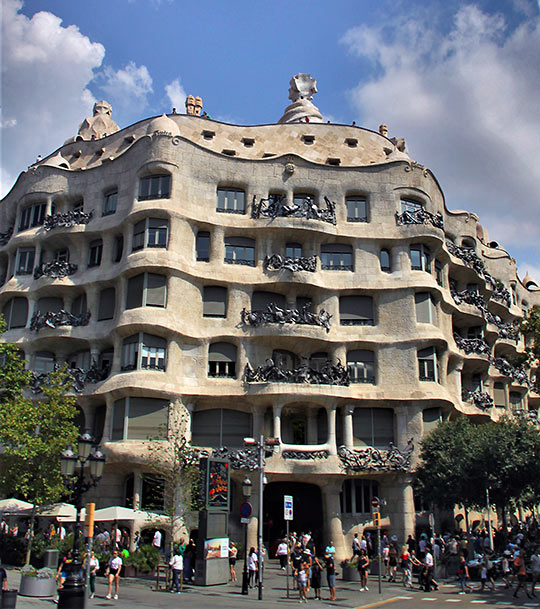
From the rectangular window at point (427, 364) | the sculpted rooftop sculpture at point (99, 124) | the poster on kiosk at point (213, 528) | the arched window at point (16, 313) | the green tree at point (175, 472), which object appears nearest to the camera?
the poster on kiosk at point (213, 528)

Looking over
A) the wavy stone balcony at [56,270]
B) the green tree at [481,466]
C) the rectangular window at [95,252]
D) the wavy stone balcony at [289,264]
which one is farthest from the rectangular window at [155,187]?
the green tree at [481,466]

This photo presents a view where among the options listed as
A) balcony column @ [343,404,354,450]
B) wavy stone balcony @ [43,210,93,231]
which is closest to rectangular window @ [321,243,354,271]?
balcony column @ [343,404,354,450]

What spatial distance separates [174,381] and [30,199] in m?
17.2

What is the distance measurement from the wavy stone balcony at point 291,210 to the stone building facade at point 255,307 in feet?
0.40

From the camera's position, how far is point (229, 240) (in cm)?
4306

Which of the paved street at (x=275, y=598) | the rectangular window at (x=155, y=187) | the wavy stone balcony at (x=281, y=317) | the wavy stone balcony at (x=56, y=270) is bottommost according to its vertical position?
the paved street at (x=275, y=598)

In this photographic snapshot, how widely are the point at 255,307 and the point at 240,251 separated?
3.69 m

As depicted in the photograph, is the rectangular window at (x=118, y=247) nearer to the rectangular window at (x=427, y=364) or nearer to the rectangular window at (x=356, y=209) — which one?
the rectangular window at (x=356, y=209)

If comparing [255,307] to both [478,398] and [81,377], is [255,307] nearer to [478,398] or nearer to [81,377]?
[81,377]

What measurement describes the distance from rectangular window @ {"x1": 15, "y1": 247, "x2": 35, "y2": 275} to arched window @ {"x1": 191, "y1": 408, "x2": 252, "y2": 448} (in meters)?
15.1

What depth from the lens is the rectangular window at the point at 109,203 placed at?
144ft

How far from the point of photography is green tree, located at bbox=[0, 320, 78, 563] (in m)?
32.2

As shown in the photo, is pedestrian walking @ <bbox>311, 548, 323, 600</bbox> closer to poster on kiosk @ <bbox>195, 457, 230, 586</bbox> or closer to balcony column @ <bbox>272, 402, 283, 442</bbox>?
poster on kiosk @ <bbox>195, 457, 230, 586</bbox>

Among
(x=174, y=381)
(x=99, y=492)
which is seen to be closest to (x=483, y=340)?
(x=174, y=381)
